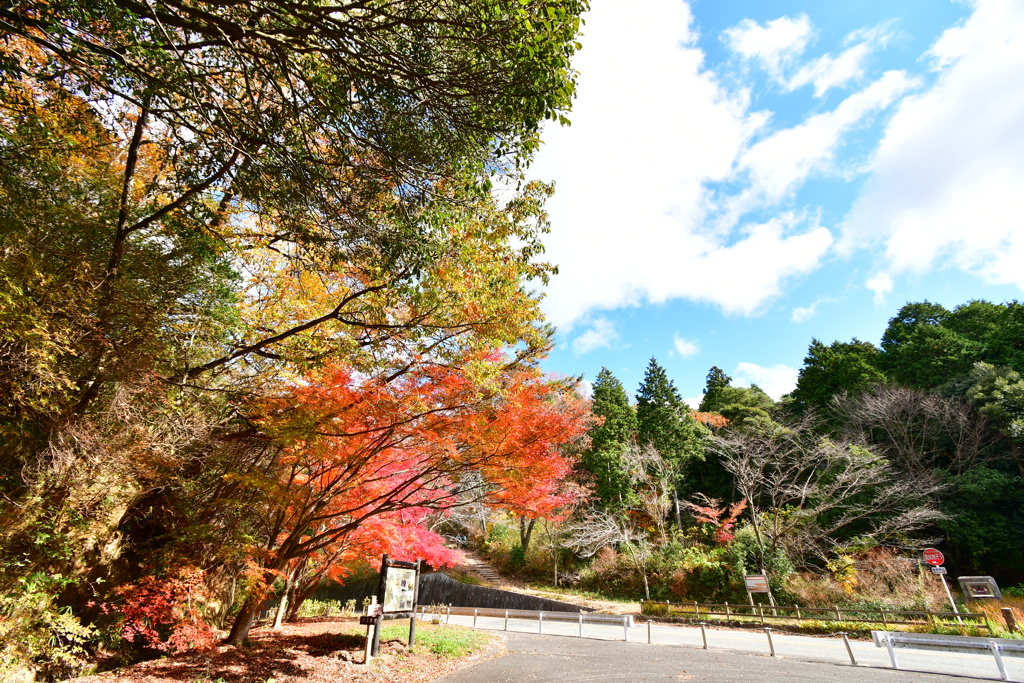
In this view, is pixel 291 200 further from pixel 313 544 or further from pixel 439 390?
pixel 313 544

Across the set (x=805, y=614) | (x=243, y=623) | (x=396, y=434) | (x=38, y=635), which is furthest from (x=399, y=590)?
(x=805, y=614)

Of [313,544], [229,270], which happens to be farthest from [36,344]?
[313,544]

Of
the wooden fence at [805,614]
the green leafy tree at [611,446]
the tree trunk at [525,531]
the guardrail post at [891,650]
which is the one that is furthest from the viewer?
the tree trunk at [525,531]

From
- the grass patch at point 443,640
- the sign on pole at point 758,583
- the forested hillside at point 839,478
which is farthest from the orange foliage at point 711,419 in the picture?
the grass patch at point 443,640

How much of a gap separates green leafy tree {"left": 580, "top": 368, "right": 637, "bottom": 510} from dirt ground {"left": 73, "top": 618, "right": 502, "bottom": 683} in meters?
15.4

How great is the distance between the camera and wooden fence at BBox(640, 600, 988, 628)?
1211cm

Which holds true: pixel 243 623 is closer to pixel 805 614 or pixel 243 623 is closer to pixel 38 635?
pixel 38 635

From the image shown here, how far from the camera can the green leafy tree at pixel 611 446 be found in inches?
947

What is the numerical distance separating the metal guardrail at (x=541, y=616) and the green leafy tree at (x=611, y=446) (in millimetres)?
7742

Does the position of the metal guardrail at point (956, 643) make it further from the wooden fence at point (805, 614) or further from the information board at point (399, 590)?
the information board at point (399, 590)

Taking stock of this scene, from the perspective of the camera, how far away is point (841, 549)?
1661 cm

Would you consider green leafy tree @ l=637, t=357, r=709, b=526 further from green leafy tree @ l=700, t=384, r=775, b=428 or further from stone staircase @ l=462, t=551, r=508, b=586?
stone staircase @ l=462, t=551, r=508, b=586

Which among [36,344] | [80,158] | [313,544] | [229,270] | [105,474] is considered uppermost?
[80,158]

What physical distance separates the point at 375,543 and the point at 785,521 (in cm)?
1718
